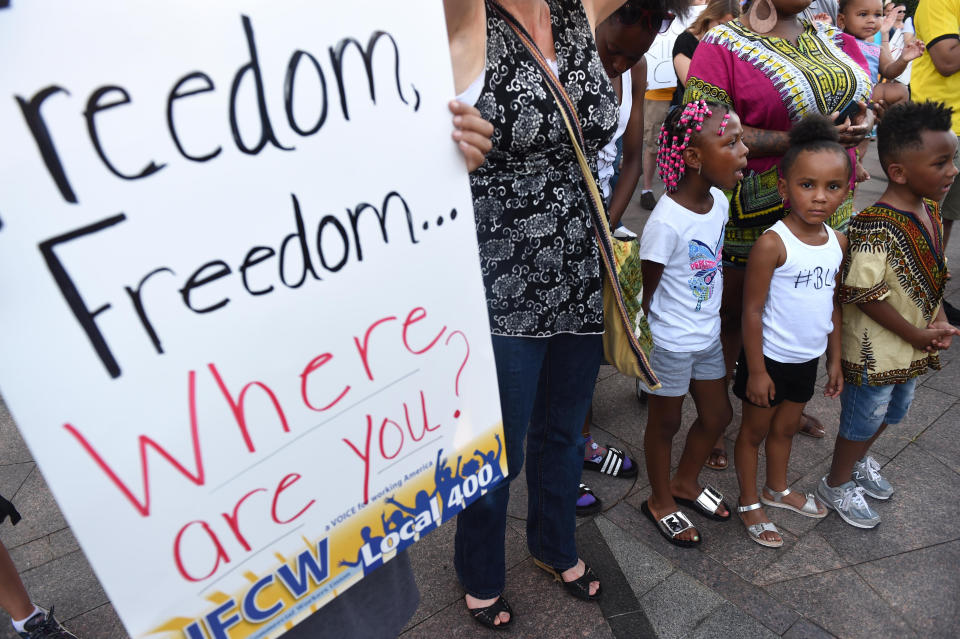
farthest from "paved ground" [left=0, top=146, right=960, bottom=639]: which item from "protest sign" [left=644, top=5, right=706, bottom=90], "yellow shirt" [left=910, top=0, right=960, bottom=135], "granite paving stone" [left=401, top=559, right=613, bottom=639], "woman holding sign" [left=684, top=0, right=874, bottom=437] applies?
"protest sign" [left=644, top=5, right=706, bottom=90]

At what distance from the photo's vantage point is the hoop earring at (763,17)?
230 centimetres

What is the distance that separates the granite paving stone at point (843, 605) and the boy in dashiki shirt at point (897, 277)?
33cm

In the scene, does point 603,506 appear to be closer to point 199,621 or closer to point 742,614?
point 742,614

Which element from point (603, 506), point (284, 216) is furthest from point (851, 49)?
point (284, 216)

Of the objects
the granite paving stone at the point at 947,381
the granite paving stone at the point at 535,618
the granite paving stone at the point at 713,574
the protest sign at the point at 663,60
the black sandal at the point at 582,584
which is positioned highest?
the protest sign at the point at 663,60

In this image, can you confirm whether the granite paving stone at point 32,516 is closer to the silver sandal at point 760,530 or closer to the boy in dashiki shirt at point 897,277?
the silver sandal at point 760,530

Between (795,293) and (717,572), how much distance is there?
951 mm

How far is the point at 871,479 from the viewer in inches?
98.3

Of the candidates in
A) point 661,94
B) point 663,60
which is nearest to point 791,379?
point 663,60

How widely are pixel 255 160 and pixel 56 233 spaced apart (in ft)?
0.80

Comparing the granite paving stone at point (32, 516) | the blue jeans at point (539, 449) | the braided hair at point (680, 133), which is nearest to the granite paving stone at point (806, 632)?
the blue jeans at point (539, 449)

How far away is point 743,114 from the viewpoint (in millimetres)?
2314

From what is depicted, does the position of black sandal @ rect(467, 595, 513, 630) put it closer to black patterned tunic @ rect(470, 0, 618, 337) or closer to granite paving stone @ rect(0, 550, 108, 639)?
black patterned tunic @ rect(470, 0, 618, 337)

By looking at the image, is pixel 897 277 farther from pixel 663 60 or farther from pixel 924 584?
pixel 663 60
